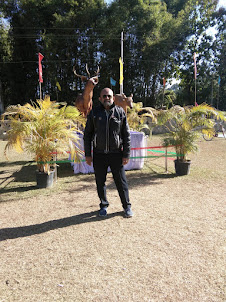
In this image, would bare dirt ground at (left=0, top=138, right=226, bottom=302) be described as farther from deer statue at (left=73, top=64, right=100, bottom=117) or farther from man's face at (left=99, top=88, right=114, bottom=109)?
deer statue at (left=73, top=64, right=100, bottom=117)

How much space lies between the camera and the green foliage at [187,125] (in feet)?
18.3

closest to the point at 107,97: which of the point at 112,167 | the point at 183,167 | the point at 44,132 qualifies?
the point at 112,167

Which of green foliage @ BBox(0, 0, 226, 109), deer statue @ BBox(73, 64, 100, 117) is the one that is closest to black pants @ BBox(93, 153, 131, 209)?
deer statue @ BBox(73, 64, 100, 117)

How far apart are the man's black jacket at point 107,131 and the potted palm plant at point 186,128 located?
2.84 meters

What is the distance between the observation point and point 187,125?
569 centimetres

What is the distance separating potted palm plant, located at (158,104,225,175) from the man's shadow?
2.83 metres

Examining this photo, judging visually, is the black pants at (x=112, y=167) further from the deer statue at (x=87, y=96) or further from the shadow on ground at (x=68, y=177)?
the deer statue at (x=87, y=96)

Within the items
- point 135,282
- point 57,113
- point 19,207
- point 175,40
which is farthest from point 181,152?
point 175,40

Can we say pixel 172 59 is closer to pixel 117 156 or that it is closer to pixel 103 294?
pixel 117 156

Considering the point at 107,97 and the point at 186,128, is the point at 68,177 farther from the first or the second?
the point at 107,97

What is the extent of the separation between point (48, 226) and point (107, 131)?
4.82 feet

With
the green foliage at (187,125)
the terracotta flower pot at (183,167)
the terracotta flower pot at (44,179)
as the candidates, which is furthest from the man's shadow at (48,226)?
the green foliage at (187,125)

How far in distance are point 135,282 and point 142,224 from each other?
3.70ft

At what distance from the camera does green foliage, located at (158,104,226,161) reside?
18.3 feet
